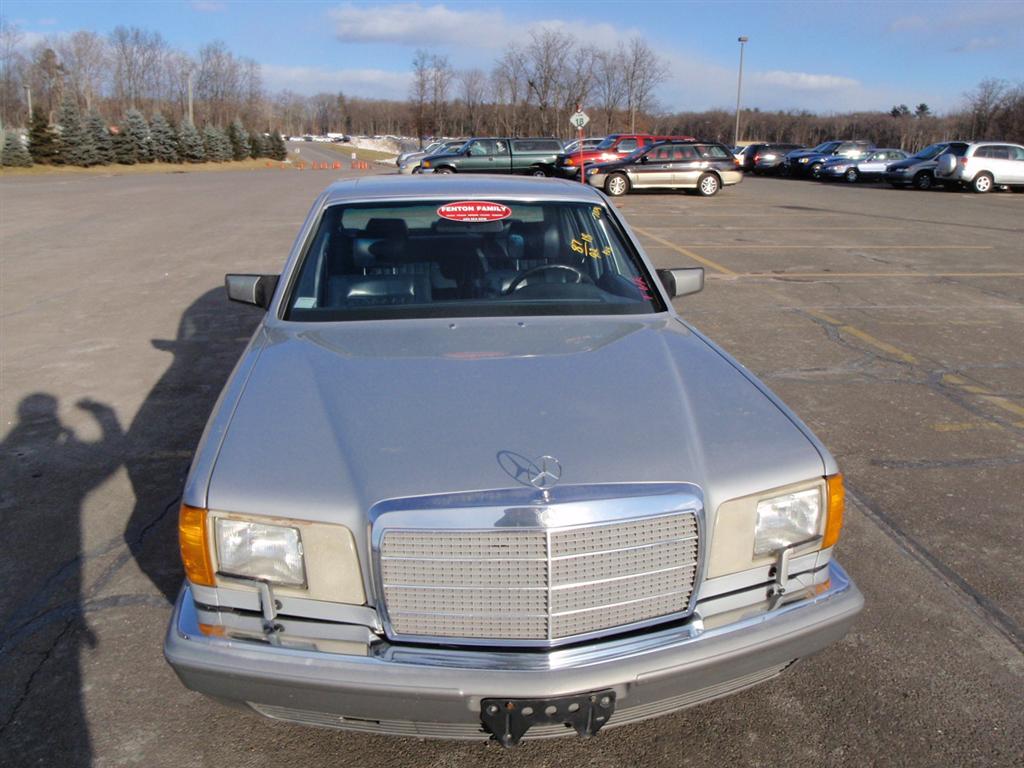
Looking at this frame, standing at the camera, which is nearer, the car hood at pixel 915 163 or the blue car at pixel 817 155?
the car hood at pixel 915 163

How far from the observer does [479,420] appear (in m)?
2.53

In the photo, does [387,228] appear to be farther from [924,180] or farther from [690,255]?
[924,180]

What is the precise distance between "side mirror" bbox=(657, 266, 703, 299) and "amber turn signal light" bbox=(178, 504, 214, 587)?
2606 mm

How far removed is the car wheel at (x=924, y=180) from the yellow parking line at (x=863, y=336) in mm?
23473

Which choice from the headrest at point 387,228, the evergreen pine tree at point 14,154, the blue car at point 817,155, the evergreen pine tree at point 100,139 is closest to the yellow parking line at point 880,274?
the headrest at point 387,228

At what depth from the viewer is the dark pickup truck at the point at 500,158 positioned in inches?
1108

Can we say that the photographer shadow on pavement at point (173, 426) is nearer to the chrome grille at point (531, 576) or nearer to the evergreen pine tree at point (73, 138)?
the chrome grille at point (531, 576)

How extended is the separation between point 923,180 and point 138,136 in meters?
44.2

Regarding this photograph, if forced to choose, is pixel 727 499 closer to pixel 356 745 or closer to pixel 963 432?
pixel 356 745

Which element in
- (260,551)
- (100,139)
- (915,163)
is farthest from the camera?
(100,139)

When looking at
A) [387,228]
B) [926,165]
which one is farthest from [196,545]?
[926,165]

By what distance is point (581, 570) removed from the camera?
2.24 metres

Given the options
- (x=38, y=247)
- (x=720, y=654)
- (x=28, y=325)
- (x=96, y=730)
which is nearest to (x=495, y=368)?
(x=720, y=654)

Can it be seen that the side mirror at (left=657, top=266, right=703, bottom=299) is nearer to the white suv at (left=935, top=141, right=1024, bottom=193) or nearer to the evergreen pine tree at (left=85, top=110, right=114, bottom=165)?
the white suv at (left=935, top=141, right=1024, bottom=193)
